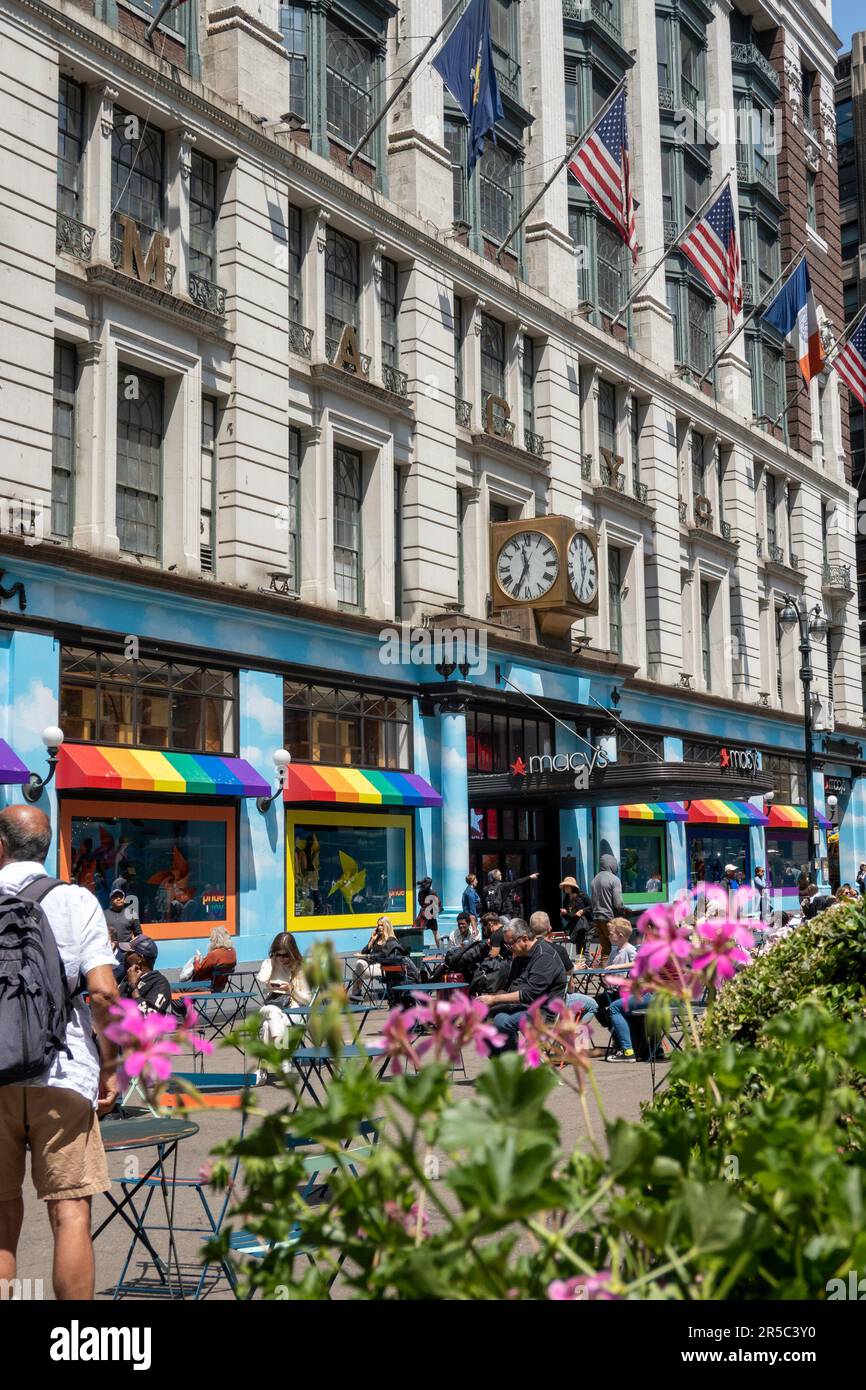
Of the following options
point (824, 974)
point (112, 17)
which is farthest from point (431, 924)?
point (824, 974)

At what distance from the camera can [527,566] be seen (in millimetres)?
33531

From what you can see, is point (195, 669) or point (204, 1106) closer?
point (204, 1106)

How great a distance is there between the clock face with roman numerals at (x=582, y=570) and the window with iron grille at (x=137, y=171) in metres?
12.8

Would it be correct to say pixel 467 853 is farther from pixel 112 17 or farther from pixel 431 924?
pixel 112 17

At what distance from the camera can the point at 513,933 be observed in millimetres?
14047

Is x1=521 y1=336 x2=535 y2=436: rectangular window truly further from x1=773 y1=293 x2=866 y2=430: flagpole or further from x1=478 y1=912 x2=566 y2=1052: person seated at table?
x1=478 y1=912 x2=566 y2=1052: person seated at table

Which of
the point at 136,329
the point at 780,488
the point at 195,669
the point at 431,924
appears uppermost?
the point at 780,488

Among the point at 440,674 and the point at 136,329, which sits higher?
the point at 136,329

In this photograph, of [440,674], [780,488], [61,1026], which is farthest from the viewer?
[780,488]

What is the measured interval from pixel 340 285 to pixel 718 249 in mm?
10553

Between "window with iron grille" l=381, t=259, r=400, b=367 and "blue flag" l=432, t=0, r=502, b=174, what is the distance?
4.26 metres

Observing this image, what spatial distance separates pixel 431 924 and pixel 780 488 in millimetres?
30319

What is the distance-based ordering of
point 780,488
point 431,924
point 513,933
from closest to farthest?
point 513,933 → point 431,924 → point 780,488

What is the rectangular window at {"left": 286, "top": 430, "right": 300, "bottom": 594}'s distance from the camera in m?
28.1
